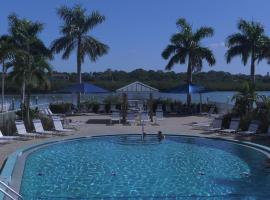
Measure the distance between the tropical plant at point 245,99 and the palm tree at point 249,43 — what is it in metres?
9.73

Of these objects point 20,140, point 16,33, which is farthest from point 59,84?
point 20,140

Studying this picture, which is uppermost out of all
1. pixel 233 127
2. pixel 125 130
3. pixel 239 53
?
pixel 239 53

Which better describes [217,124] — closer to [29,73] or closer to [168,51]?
[29,73]

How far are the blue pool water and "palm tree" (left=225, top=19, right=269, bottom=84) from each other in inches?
604

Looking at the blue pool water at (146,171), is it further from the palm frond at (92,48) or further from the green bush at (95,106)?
the palm frond at (92,48)

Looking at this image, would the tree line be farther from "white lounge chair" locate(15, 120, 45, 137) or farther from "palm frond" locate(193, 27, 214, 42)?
"white lounge chair" locate(15, 120, 45, 137)

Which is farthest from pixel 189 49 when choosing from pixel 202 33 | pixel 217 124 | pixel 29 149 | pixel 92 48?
pixel 29 149

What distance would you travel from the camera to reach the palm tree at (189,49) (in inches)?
1308

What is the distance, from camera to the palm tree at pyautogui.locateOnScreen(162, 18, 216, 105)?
33.2m

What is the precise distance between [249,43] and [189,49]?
403 centimetres

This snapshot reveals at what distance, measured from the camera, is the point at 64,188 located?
11.4 metres

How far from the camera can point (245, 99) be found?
23.1 meters

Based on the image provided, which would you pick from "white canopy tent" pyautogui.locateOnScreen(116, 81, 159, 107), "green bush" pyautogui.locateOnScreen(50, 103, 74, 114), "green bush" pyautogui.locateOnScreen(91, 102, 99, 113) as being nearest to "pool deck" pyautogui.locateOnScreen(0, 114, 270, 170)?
"white canopy tent" pyautogui.locateOnScreen(116, 81, 159, 107)

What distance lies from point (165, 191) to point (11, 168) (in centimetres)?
412
